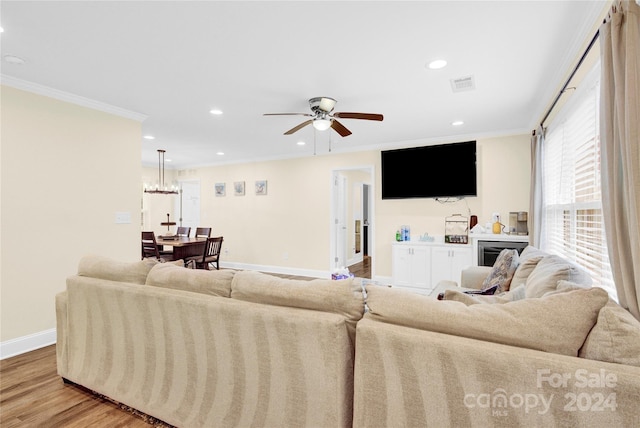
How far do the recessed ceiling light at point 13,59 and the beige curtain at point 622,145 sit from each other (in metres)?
3.94

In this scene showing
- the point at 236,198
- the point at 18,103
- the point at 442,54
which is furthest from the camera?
the point at 236,198

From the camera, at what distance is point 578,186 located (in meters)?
2.63

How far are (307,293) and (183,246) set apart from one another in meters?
4.61

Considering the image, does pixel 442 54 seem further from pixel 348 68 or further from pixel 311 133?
pixel 311 133

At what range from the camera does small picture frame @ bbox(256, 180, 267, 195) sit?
6.87 metres

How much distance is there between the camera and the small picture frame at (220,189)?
739cm

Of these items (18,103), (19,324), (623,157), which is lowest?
(19,324)

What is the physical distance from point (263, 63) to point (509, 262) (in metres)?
2.68

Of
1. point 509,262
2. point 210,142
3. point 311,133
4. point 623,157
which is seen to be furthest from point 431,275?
point 210,142

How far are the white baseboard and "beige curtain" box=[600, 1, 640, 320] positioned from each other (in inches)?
176

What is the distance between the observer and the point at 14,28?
213 centimetres

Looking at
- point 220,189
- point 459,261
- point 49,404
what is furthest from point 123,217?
point 459,261

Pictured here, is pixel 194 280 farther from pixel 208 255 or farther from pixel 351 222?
pixel 351 222

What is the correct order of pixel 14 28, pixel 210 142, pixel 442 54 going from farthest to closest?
pixel 210 142 < pixel 442 54 < pixel 14 28
